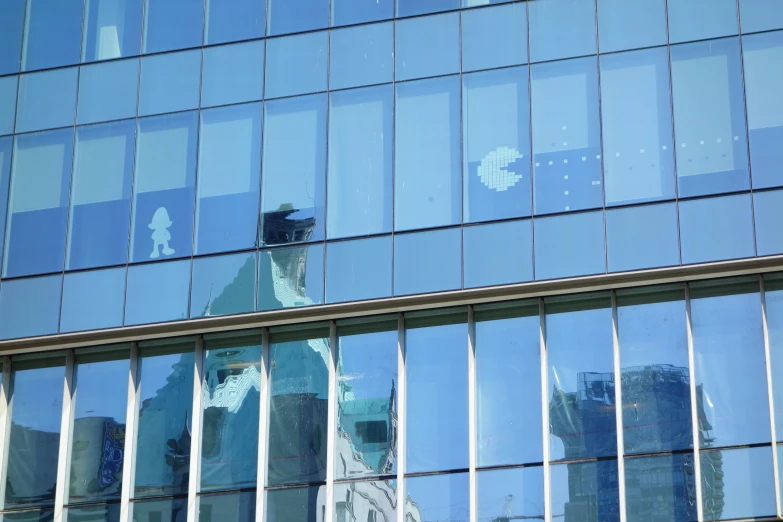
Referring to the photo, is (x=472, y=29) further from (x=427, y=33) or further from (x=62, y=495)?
(x=62, y=495)

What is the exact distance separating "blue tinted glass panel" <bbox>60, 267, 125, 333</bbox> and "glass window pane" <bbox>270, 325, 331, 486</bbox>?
3282 millimetres

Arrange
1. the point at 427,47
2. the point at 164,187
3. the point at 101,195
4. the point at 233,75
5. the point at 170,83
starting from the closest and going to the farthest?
the point at 427,47 < the point at 164,187 < the point at 233,75 < the point at 101,195 < the point at 170,83

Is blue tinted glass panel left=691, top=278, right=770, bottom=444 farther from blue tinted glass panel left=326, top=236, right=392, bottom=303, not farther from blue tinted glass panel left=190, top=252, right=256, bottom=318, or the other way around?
blue tinted glass panel left=190, top=252, right=256, bottom=318

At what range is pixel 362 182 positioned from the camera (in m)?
27.2

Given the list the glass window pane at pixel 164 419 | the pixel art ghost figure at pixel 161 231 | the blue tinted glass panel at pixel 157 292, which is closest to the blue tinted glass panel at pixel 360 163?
the blue tinted glass panel at pixel 157 292

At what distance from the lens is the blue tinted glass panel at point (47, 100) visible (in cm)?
2966

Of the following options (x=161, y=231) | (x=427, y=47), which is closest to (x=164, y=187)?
(x=161, y=231)

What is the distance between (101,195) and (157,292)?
264 cm

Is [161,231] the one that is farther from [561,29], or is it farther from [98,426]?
[561,29]

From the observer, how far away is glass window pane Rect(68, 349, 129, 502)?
1077 inches

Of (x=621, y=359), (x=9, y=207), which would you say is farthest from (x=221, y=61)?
(x=621, y=359)

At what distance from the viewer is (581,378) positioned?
25.1 m

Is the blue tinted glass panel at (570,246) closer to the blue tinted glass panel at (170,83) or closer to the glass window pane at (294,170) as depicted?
the glass window pane at (294,170)

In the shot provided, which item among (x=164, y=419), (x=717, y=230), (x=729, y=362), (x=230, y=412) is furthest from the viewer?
(x=164, y=419)
